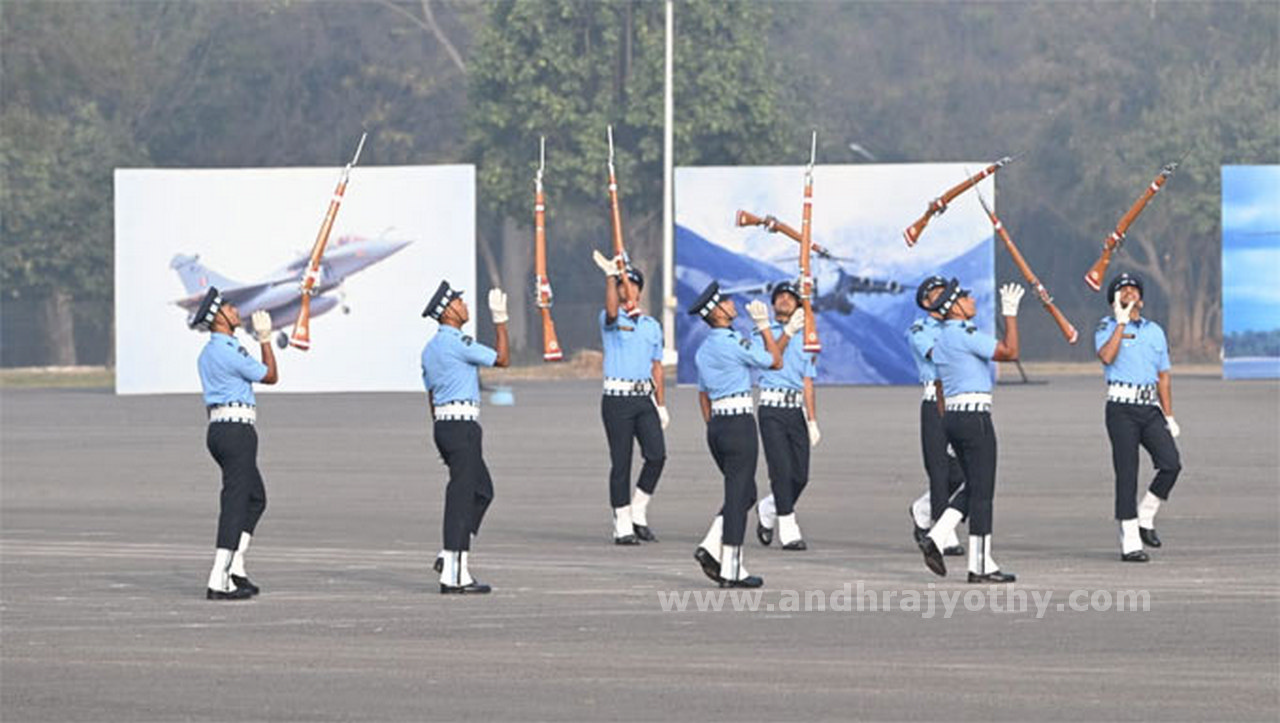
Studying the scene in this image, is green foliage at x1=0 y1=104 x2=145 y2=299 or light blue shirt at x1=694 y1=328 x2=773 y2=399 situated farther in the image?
green foliage at x1=0 y1=104 x2=145 y2=299

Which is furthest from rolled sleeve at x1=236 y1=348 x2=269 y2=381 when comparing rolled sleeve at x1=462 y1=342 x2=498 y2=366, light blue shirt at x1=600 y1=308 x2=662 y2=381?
light blue shirt at x1=600 y1=308 x2=662 y2=381

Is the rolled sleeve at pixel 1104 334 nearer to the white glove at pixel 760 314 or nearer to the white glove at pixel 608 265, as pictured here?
→ the white glove at pixel 760 314

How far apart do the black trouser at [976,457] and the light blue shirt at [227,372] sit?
4.54m

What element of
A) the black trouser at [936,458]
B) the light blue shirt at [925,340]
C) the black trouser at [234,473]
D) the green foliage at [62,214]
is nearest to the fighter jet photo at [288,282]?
the green foliage at [62,214]

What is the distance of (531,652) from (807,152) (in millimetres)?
61610

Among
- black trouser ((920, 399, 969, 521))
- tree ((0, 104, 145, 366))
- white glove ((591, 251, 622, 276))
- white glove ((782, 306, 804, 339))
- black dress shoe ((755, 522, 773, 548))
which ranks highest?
tree ((0, 104, 145, 366))

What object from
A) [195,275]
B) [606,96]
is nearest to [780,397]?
[195,275]

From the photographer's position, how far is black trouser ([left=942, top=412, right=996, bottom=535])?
54.8 ft

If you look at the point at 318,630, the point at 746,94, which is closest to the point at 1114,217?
the point at 746,94

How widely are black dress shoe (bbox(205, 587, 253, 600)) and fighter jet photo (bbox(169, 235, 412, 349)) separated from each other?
116 ft

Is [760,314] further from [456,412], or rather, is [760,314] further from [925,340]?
[925,340]

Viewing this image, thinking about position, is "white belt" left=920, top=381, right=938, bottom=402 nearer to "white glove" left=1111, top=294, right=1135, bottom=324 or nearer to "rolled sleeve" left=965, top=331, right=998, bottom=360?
"white glove" left=1111, top=294, right=1135, bottom=324

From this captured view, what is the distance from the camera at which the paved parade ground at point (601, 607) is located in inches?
491

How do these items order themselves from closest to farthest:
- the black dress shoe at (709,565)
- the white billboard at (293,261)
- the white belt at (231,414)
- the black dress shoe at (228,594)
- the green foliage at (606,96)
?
the white belt at (231,414) → the black dress shoe at (228,594) → the black dress shoe at (709,565) → the white billboard at (293,261) → the green foliage at (606,96)
